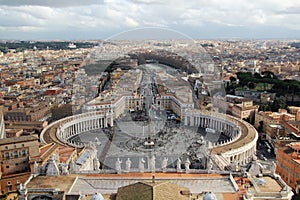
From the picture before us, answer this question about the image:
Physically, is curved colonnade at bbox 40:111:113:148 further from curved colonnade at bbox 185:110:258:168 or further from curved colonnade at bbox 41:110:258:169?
curved colonnade at bbox 185:110:258:168

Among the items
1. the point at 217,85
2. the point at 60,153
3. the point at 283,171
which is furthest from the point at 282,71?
the point at 60,153

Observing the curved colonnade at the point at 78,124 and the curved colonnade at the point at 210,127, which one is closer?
the curved colonnade at the point at 210,127

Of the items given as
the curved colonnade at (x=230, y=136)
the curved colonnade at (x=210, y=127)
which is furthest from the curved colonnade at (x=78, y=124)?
the curved colonnade at (x=230, y=136)

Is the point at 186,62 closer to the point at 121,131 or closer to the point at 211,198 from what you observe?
the point at 121,131

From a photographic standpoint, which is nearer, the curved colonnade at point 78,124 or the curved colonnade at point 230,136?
the curved colonnade at point 230,136

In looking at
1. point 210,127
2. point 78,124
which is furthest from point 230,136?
point 78,124

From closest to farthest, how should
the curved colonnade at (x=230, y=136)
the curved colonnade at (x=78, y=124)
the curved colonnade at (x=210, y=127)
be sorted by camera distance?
the curved colonnade at (x=230, y=136), the curved colonnade at (x=210, y=127), the curved colonnade at (x=78, y=124)

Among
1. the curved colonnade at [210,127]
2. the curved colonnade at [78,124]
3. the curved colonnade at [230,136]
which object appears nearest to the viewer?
the curved colonnade at [230,136]

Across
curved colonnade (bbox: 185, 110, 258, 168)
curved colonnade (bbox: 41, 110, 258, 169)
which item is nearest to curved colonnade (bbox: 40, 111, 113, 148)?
curved colonnade (bbox: 41, 110, 258, 169)

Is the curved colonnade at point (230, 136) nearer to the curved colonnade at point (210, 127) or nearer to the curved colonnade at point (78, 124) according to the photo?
the curved colonnade at point (210, 127)

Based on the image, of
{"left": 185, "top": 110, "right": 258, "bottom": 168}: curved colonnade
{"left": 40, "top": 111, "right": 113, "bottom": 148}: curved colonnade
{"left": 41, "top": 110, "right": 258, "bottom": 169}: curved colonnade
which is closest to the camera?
{"left": 185, "top": 110, "right": 258, "bottom": 168}: curved colonnade
